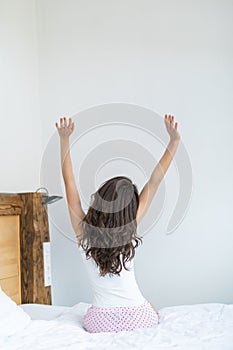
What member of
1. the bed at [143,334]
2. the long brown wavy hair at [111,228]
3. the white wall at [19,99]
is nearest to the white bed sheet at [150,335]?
the bed at [143,334]

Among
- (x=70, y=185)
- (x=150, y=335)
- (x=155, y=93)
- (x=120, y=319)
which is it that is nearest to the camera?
(x=150, y=335)

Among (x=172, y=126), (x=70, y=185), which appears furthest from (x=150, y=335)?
(x=172, y=126)

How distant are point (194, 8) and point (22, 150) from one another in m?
1.22

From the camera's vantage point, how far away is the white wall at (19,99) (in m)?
2.62

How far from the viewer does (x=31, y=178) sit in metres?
2.82

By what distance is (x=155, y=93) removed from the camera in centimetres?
272

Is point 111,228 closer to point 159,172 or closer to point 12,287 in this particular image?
point 159,172

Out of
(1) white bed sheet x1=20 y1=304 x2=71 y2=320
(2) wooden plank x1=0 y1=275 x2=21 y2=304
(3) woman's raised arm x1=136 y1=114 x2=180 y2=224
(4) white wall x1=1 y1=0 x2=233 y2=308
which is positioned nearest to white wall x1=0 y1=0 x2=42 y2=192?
(4) white wall x1=1 y1=0 x2=233 y2=308

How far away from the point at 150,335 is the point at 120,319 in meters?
0.16

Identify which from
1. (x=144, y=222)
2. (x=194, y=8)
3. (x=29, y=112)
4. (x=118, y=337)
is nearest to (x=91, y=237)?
(x=118, y=337)

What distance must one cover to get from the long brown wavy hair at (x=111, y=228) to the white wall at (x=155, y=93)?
0.84 metres

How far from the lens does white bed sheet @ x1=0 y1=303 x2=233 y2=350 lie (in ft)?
4.98

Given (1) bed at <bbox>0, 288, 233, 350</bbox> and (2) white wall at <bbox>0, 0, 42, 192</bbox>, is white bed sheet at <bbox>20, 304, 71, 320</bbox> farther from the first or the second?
(2) white wall at <bbox>0, 0, 42, 192</bbox>

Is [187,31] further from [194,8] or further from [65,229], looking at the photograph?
[65,229]
